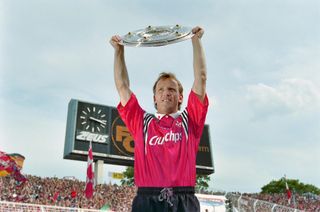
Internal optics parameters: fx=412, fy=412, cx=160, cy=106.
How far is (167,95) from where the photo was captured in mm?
3334

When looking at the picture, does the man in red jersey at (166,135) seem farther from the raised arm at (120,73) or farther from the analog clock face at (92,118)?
the analog clock face at (92,118)

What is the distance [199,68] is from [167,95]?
339mm

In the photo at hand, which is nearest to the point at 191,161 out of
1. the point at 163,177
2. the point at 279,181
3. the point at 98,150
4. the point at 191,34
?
the point at 163,177

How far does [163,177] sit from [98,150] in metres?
29.7

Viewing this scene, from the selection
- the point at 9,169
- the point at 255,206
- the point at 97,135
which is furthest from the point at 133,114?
the point at 97,135

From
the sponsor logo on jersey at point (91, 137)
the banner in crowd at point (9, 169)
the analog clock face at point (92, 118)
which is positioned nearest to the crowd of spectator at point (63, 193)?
the banner in crowd at point (9, 169)

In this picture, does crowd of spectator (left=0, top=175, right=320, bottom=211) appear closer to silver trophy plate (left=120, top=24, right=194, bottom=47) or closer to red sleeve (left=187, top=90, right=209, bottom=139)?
red sleeve (left=187, top=90, right=209, bottom=139)

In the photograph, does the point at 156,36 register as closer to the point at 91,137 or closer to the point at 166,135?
the point at 166,135

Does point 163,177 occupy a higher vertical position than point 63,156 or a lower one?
lower

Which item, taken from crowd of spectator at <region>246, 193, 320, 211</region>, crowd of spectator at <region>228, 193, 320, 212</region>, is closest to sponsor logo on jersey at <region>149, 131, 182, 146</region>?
crowd of spectator at <region>228, 193, 320, 212</region>

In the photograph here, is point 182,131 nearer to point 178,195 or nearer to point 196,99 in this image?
point 196,99

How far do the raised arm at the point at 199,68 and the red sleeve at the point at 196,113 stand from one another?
0.14 feet

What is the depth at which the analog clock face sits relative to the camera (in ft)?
106

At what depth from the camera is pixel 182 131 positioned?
3260mm
